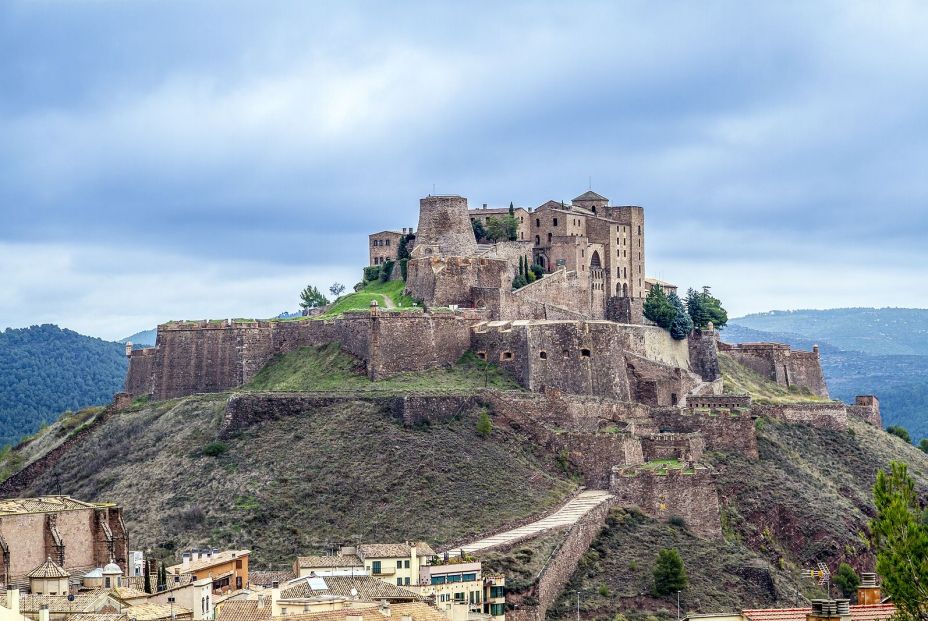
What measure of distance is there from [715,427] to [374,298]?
74.3 ft

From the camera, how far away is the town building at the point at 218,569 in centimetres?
7656

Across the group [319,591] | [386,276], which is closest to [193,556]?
[319,591]

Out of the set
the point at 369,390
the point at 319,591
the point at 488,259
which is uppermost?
the point at 488,259

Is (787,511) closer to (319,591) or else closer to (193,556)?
(193,556)

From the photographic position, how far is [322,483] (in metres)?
92.2

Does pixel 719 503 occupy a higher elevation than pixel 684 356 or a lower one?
lower

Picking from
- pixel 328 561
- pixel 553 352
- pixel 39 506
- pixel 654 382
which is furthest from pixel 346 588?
pixel 654 382

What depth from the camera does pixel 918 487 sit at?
359 feet

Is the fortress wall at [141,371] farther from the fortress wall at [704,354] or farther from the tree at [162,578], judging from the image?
the tree at [162,578]

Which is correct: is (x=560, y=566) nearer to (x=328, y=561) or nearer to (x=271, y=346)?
(x=328, y=561)

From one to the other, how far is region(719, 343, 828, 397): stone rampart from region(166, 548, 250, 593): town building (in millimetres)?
53541

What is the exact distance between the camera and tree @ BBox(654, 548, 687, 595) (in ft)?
282

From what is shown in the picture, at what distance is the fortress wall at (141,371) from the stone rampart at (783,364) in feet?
130

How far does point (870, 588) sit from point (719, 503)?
5067 cm
